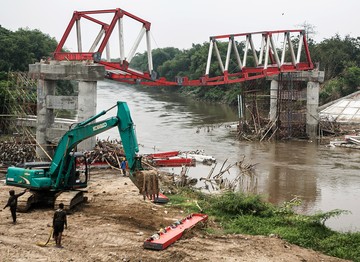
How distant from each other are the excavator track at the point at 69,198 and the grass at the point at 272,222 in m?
3.18

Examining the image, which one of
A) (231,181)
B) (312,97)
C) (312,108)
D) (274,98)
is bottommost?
(231,181)

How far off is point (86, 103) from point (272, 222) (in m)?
12.8

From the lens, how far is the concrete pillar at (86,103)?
25375 mm

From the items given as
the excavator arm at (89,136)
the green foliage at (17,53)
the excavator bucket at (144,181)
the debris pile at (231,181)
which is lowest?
the debris pile at (231,181)

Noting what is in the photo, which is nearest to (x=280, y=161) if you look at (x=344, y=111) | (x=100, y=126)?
(x=344, y=111)

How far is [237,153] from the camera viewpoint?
1320 inches

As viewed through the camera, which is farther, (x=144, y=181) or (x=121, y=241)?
(x=144, y=181)

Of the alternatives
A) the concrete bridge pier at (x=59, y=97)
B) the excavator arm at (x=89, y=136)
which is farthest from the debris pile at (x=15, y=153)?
the excavator arm at (x=89, y=136)

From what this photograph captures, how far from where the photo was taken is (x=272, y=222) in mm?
15625

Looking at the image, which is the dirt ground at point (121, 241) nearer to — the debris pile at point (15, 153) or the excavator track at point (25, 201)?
the excavator track at point (25, 201)

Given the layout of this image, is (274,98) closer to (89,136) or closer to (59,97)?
(59,97)

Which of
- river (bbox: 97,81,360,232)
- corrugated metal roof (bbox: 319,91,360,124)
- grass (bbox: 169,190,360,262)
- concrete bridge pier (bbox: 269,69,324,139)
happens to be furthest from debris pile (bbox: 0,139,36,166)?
corrugated metal roof (bbox: 319,91,360,124)

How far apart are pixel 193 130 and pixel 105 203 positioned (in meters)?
26.9

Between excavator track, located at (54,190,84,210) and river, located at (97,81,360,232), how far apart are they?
8.08 m
